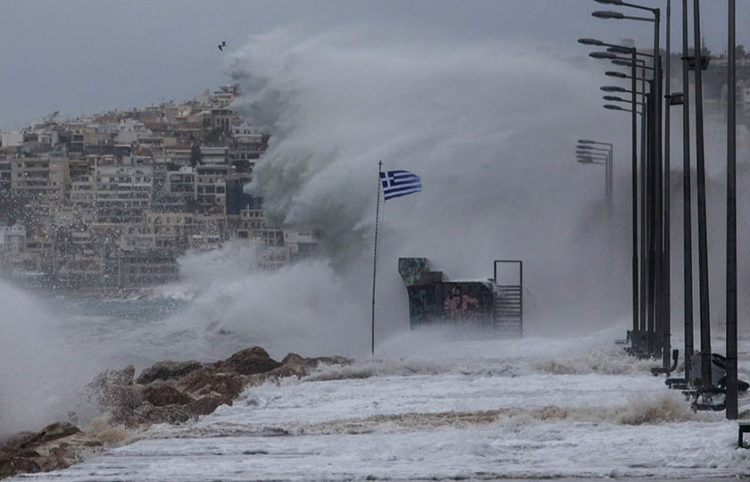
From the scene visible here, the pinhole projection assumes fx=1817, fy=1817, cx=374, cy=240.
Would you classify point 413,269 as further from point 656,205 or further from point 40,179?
point 40,179

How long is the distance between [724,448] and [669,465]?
757 mm

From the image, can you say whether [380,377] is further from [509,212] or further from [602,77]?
[602,77]

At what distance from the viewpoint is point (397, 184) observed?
128ft

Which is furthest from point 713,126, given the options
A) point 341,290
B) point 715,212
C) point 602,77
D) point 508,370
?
point 508,370

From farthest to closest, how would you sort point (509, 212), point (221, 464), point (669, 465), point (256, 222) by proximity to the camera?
point (256, 222) → point (509, 212) → point (221, 464) → point (669, 465)

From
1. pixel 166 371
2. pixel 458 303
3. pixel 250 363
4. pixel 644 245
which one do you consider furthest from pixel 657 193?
pixel 458 303

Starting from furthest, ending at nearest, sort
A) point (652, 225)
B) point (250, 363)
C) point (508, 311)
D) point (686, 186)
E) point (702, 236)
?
point (508, 311) → point (250, 363) → point (652, 225) → point (686, 186) → point (702, 236)

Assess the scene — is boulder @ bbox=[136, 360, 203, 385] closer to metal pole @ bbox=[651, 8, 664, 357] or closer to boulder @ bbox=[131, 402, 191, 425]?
metal pole @ bbox=[651, 8, 664, 357]

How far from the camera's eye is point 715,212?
5675 cm

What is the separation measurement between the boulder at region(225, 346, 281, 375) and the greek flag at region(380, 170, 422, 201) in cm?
638

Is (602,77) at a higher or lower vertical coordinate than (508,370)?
higher

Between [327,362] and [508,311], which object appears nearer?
[327,362]

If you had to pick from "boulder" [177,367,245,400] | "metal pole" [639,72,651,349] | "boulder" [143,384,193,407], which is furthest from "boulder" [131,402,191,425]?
"metal pole" [639,72,651,349]

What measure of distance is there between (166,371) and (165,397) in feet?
33.0
